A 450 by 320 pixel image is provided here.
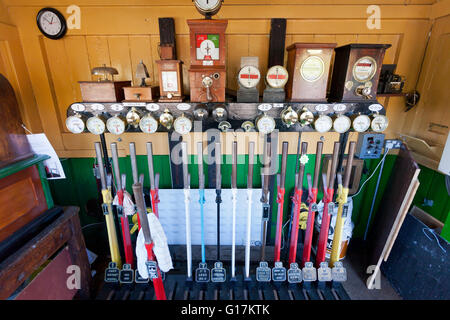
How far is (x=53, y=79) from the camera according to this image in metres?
2.10

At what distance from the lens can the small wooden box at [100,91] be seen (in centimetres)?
168

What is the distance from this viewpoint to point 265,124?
1.69 meters

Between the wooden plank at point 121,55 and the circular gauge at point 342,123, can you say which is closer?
the circular gauge at point 342,123

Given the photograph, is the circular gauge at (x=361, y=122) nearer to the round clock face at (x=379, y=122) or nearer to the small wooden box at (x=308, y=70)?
the round clock face at (x=379, y=122)

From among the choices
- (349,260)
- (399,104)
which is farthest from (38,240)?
(399,104)

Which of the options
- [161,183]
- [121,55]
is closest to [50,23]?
[121,55]

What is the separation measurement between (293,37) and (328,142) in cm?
104

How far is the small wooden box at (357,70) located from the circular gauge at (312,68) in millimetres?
195

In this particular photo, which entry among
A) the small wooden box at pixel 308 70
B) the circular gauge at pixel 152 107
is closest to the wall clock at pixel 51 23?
the circular gauge at pixel 152 107

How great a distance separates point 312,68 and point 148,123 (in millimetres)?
1251

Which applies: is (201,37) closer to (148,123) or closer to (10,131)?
(148,123)

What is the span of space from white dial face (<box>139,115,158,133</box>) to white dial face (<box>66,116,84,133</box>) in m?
0.45

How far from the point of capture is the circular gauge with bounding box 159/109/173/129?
168 centimetres

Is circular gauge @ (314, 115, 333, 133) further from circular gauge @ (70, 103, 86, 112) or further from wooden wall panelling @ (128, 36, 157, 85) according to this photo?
circular gauge @ (70, 103, 86, 112)
